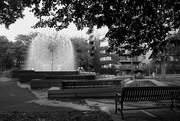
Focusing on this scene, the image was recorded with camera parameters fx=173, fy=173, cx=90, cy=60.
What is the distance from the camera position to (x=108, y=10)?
5.15 m

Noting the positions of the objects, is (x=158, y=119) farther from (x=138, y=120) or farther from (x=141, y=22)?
(x=141, y=22)

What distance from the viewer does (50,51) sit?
26.2m

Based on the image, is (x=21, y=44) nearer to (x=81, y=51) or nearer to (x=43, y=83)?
(x=81, y=51)

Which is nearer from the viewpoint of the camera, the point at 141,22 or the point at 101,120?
the point at 101,120

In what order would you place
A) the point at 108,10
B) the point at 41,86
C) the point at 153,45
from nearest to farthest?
the point at 108,10, the point at 153,45, the point at 41,86

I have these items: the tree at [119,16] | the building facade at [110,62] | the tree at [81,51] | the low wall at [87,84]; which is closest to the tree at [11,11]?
the tree at [119,16]

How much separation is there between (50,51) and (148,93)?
70.7 feet

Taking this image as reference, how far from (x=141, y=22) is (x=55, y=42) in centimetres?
2168

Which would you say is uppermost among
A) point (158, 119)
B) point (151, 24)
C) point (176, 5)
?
point (176, 5)

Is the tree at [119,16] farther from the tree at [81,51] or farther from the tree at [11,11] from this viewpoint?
the tree at [81,51]

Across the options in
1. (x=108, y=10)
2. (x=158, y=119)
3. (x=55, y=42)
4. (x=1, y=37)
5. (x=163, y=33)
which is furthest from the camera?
(x=1, y=37)

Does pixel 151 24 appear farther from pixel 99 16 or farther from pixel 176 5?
pixel 99 16

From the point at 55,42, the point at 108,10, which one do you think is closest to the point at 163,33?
the point at 108,10

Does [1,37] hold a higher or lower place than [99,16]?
higher
